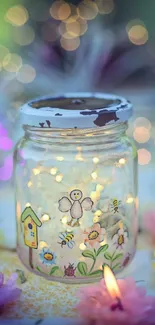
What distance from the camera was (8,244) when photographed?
842 millimetres

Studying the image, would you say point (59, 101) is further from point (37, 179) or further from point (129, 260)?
point (129, 260)

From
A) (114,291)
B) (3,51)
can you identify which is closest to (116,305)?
(114,291)

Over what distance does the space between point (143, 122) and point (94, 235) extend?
0.55 meters

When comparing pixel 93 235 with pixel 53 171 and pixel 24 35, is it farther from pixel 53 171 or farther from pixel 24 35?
pixel 24 35

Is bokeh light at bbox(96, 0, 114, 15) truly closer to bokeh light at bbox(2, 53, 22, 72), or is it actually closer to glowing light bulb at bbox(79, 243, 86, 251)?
bokeh light at bbox(2, 53, 22, 72)

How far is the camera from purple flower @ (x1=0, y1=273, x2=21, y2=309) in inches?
25.8

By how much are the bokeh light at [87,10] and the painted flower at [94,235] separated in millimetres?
797

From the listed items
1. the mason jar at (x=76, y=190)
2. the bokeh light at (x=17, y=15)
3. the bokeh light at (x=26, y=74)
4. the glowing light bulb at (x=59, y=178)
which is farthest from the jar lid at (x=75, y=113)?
the bokeh light at (x=17, y=15)

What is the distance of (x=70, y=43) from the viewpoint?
1.36 m

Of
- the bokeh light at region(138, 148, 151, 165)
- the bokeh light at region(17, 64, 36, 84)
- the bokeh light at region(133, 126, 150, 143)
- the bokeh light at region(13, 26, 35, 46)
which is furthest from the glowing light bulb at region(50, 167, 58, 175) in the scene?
the bokeh light at region(13, 26, 35, 46)

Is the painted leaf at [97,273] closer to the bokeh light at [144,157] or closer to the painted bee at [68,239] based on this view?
the painted bee at [68,239]

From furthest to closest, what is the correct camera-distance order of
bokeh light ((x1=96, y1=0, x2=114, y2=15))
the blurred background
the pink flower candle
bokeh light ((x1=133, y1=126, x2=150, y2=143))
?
1. bokeh light ((x1=96, y1=0, x2=114, y2=15))
2. the blurred background
3. bokeh light ((x1=133, y1=126, x2=150, y2=143))
4. the pink flower candle

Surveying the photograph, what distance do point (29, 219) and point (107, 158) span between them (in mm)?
141

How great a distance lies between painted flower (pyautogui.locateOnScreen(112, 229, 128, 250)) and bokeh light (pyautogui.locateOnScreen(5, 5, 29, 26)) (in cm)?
80
